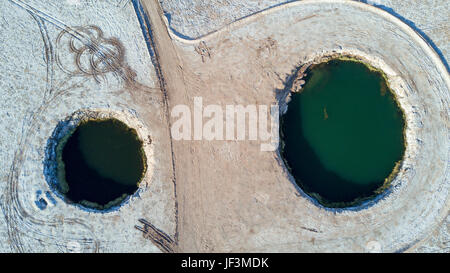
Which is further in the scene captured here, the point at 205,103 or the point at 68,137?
the point at 68,137

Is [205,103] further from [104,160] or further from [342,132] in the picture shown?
[342,132]

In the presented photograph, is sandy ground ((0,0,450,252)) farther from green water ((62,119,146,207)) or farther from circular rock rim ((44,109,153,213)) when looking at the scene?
green water ((62,119,146,207))

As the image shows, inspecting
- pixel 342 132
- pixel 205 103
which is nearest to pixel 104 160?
pixel 205 103

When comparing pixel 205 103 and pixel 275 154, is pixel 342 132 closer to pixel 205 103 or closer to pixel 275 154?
pixel 275 154

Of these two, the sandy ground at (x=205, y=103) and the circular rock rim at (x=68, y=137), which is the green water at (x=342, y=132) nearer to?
the sandy ground at (x=205, y=103)

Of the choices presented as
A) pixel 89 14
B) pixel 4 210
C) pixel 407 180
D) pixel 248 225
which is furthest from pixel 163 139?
pixel 407 180

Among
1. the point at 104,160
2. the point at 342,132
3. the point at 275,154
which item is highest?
the point at 342,132

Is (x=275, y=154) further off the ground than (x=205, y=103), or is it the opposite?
(x=205, y=103)
